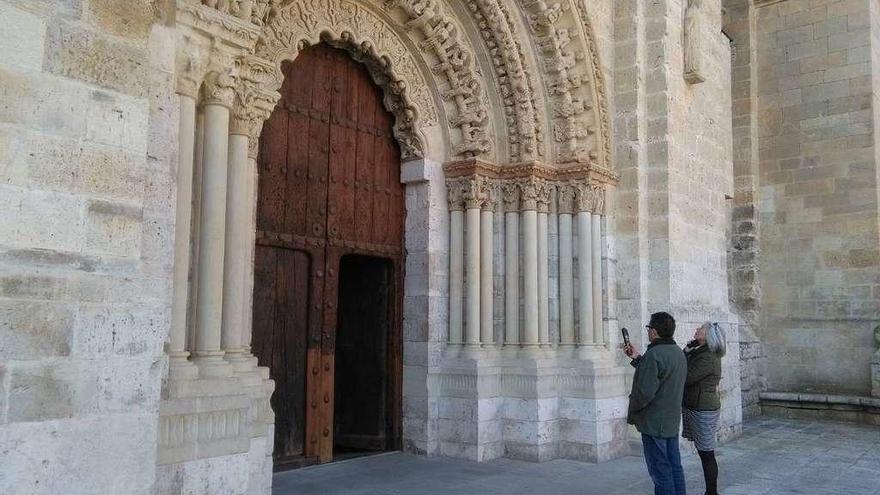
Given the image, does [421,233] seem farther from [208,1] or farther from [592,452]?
[208,1]

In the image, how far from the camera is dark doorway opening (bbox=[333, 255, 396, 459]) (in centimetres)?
721

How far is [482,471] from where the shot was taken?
6445mm

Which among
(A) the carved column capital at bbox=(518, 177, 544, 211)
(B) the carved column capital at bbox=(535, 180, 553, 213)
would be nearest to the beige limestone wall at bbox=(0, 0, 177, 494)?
(A) the carved column capital at bbox=(518, 177, 544, 211)

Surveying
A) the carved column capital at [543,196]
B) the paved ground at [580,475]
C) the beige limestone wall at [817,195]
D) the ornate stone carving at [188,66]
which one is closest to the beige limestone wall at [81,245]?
the ornate stone carving at [188,66]

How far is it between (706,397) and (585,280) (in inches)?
92.9

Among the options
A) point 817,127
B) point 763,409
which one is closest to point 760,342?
point 763,409

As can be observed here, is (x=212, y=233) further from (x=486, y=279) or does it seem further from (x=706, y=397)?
(x=706, y=397)

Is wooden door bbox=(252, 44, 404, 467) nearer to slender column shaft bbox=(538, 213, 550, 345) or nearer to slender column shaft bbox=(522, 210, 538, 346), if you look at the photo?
slender column shaft bbox=(522, 210, 538, 346)

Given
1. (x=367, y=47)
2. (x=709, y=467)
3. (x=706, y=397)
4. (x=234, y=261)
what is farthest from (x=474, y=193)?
(x=709, y=467)

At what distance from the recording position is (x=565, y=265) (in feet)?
25.1

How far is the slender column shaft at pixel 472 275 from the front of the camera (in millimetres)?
7117

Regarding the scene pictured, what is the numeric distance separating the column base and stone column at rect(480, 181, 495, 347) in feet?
10.6

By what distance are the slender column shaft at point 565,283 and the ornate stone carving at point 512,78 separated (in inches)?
30.5

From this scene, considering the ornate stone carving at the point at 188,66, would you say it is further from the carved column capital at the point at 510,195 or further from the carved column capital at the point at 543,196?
the carved column capital at the point at 543,196
